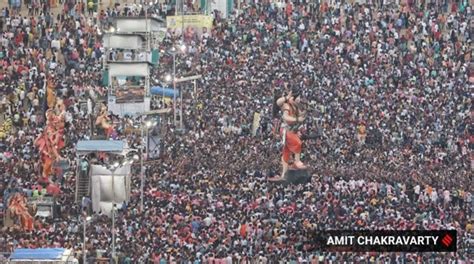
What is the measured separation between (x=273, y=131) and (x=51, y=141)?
8.53 metres

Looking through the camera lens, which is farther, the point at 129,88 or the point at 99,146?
the point at 129,88

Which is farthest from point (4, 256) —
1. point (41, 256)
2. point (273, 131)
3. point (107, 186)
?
point (273, 131)

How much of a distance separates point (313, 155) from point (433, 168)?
3920 millimetres

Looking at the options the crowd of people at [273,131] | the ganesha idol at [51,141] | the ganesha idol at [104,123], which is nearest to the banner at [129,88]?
the crowd of people at [273,131]

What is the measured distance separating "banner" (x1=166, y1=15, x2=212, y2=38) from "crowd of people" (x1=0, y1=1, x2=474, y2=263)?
0.43 meters

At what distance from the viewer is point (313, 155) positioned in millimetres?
89250

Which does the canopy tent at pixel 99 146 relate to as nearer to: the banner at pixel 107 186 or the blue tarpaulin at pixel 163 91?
the banner at pixel 107 186

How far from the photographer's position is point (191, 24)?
341 feet

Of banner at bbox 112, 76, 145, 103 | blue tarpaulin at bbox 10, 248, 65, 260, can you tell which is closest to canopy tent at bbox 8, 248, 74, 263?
blue tarpaulin at bbox 10, 248, 65, 260

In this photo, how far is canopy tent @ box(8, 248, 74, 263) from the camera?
71.8 meters

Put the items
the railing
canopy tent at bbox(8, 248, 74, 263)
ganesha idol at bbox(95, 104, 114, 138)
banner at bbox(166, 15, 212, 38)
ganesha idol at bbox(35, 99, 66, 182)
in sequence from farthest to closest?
banner at bbox(166, 15, 212, 38)
ganesha idol at bbox(95, 104, 114, 138)
ganesha idol at bbox(35, 99, 66, 182)
the railing
canopy tent at bbox(8, 248, 74, 263)

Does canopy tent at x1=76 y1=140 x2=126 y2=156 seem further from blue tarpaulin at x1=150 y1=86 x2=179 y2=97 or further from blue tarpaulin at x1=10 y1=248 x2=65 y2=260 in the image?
blue tarpaulin at x1=10 y1=248 x2=65 y2=260

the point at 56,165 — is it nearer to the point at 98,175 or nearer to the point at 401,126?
the point at 98,175

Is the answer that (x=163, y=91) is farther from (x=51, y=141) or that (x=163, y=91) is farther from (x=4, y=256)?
(x=4, y=256)
